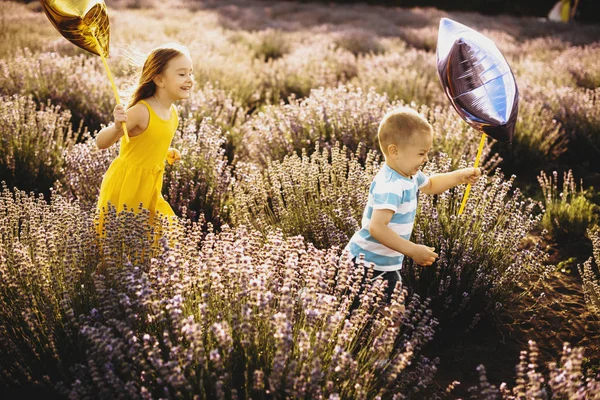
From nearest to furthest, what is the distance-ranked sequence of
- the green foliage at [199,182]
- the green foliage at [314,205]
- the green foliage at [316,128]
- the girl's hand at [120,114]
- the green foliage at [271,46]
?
the girl's hand at [120,114], the green foliage at [314,205], the green foliage at [199,182], the green foliage at [316,128], the green foliage at [271,46]

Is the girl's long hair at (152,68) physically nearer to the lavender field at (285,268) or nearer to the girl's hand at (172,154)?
the lavender field at (285,268)

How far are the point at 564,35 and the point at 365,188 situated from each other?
970cm

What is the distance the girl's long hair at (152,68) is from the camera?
102 inches

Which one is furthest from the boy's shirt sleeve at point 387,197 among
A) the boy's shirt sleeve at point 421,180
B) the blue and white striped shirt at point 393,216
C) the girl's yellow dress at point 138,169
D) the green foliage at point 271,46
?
the green foliage at point 271,46

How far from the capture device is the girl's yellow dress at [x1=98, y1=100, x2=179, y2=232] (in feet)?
8.71

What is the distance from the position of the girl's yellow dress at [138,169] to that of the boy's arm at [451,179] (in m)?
1.29

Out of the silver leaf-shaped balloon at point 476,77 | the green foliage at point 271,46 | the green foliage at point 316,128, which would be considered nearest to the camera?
the silver leaf-shaped balloon at point 476,77

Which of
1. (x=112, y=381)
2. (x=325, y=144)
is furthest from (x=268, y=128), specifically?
(x=112, y=381)

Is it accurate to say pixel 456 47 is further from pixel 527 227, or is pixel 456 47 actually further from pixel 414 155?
pixel 527 227

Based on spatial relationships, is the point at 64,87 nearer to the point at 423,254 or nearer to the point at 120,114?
the point at 120,114

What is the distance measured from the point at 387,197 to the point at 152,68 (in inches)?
50.7

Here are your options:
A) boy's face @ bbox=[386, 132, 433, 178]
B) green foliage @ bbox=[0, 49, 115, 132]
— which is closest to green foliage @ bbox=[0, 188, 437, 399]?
boy's face @ bbox=[386, 132, 433, 178]

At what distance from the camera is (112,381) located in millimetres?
1534

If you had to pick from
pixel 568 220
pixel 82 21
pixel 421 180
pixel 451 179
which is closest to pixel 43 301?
pixel 82 21
